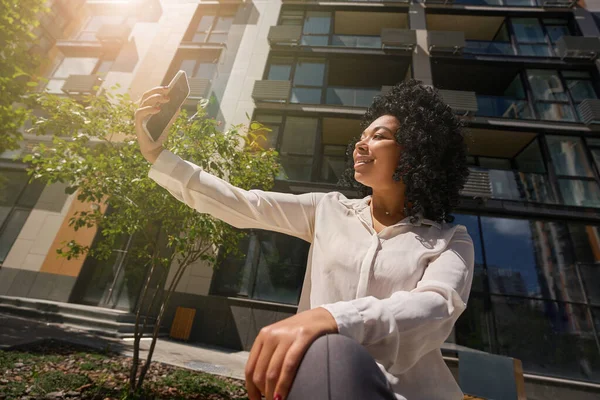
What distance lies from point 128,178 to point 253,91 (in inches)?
322

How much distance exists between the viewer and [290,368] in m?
0.62

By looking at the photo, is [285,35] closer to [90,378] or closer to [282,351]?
[90,378]

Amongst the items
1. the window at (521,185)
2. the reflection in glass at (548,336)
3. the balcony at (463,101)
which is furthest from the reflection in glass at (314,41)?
the reflection in glass at (548,336)

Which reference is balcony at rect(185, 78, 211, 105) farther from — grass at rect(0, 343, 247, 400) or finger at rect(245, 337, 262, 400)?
finger at rect(245, 337, 262, 400)

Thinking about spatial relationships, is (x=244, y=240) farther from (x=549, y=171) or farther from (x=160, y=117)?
(x=549, y=171)

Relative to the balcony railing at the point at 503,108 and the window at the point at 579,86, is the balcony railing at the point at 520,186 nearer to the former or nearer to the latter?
the balcony railing at the point at 503,108

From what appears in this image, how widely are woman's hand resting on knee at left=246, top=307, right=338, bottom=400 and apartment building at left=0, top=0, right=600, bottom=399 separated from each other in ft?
19.2

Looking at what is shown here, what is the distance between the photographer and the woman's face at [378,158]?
59.9 inches

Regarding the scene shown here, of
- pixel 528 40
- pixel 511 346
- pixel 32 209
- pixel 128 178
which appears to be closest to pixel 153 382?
pixel 128 178

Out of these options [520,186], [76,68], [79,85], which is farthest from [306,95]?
[76,68]

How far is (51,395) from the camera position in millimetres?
2912

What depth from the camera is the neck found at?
1559 millimetres

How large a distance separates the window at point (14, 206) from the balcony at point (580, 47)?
21.5 metres

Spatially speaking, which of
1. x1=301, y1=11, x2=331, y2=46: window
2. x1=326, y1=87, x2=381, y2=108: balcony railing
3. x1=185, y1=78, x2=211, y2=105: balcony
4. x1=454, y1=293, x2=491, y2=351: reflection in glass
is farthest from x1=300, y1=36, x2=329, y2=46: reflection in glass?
x1=454, y1=293, x2=491, y2=351: reflection in glass
